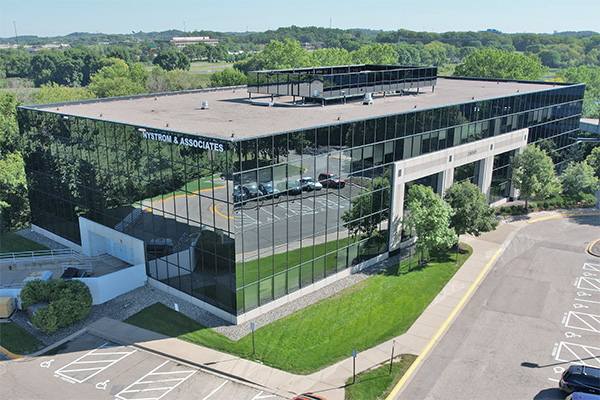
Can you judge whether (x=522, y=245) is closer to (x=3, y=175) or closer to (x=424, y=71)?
(x=424, y=71)

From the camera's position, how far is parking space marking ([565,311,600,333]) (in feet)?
105

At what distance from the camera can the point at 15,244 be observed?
4394 centimetres

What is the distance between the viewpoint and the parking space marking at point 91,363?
2680 centimetres

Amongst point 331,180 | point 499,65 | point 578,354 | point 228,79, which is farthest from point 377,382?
point 499,65

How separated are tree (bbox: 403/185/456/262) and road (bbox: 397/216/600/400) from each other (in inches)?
186

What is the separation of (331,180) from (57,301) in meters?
19.4

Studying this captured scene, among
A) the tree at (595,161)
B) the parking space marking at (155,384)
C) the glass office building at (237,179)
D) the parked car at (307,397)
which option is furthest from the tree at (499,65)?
the parking space marking at (155,384)

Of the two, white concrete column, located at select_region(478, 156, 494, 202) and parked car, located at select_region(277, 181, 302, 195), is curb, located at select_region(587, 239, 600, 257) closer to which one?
white concrete column, located at select_region(478, 156, 494, 202)

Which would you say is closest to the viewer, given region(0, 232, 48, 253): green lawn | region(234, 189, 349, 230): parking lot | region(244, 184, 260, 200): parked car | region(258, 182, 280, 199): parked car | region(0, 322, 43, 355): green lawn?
region(0, 322, 43, 355): green lawn

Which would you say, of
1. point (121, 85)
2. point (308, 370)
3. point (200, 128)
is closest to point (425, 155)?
point (200, 128)

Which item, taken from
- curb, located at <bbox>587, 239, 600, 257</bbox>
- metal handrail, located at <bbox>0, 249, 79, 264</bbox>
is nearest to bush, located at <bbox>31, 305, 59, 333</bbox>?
metal handrail, located at <bbox>0, 249, 79, 264</bbox>

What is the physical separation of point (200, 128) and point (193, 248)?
7854 mm

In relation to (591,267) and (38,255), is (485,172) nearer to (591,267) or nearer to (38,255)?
(591,267)

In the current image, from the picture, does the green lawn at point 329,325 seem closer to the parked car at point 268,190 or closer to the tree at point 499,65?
the parked car at point 268,190
